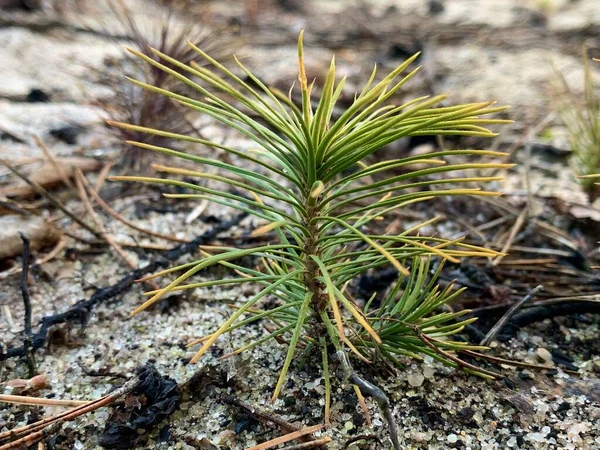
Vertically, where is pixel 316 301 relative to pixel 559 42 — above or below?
below

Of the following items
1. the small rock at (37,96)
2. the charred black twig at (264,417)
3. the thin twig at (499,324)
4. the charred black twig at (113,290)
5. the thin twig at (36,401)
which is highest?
the small rock at (37,96)

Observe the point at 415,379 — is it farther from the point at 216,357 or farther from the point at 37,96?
the point at 37,96

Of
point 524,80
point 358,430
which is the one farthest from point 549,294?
point 524,80

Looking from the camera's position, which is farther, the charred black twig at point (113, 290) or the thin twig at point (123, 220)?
the thin twig at point (123, 220)

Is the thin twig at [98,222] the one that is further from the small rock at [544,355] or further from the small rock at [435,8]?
the small rock at [435,8]

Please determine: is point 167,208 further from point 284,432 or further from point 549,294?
point 549,294

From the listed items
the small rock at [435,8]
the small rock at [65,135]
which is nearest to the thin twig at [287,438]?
the small rock at [65,135]

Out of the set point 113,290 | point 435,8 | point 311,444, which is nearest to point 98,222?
point 113,290

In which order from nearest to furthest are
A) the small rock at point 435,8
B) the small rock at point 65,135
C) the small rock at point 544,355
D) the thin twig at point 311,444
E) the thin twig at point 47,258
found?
1. the thin twig at point 311,444
2. the small rock at point 544,355
3. the thin twig at point 47,258
4. the small rock at point 65,135
5. the small rock at point 435,8
